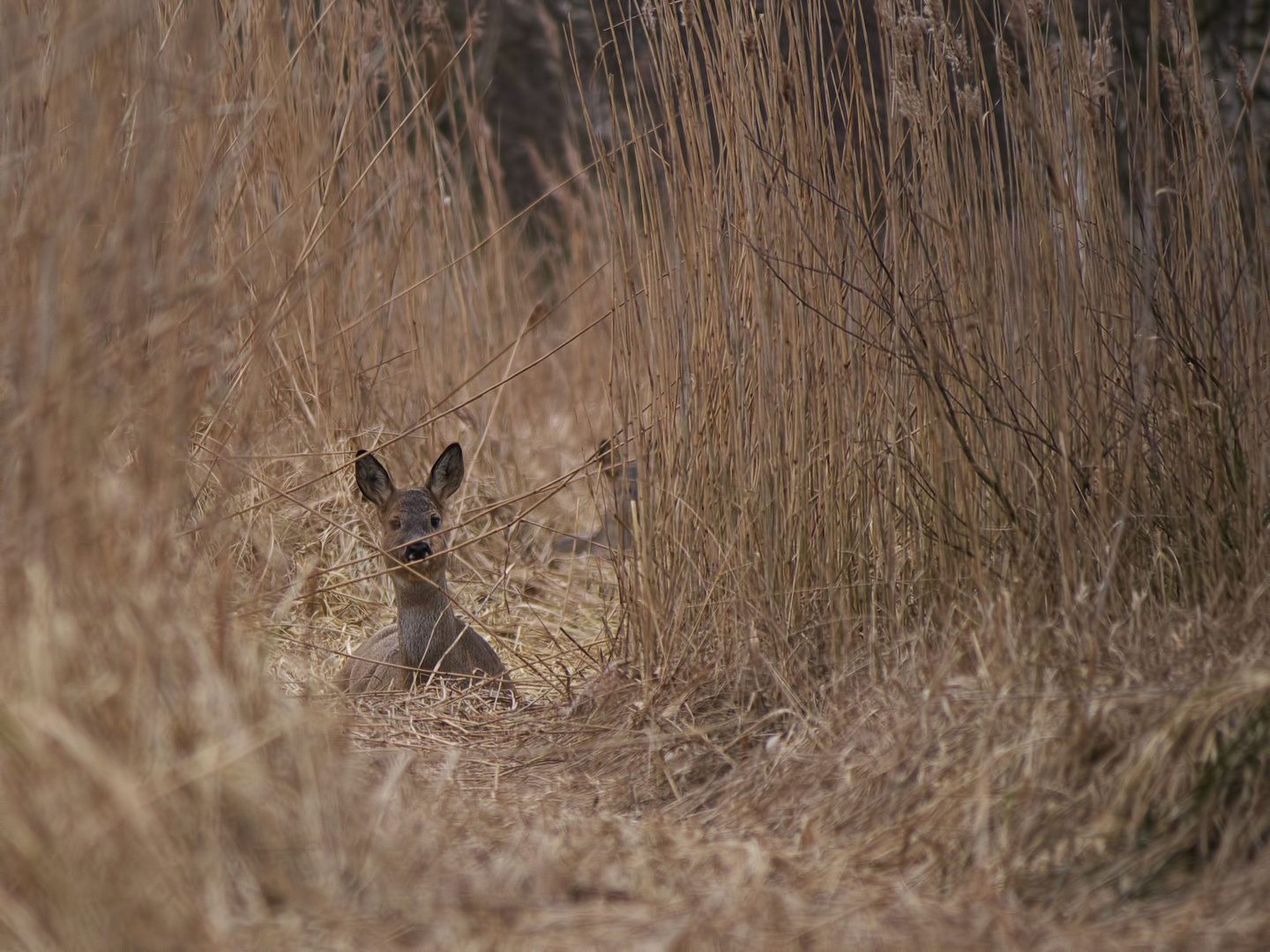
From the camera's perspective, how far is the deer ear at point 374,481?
14.9 ft

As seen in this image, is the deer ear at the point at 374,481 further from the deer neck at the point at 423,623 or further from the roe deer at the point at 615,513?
the roe deer at the point at 615,513

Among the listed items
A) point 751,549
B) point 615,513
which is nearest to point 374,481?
point 615,513

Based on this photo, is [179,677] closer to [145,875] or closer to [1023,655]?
[145,875]

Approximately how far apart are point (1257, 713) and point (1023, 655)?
0.48 metres

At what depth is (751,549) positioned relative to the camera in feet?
11.2

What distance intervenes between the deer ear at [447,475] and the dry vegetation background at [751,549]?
0.61m

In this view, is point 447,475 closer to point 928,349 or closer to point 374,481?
point 374,481

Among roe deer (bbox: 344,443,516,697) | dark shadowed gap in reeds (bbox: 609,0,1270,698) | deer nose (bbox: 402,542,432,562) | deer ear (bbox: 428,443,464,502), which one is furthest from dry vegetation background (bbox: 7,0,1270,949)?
deer ear (bbox: 428,443,464,502)

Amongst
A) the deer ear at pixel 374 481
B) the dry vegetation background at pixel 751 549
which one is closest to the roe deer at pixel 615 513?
the dry vegetation background at pixel 751 549

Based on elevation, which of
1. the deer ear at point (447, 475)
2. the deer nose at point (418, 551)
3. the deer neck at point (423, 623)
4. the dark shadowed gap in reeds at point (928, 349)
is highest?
the dark shadowed gap in reeds at point (928, 349)

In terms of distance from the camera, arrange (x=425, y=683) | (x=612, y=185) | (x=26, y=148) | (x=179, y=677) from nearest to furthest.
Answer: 1. (x=179, y=677)
2. (x=26, y=148)
3. (x=612, y=185)
4. (x=425, y=683)

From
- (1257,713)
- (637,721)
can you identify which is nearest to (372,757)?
(637,721)

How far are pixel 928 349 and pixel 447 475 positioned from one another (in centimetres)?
208

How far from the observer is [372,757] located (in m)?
3.03
